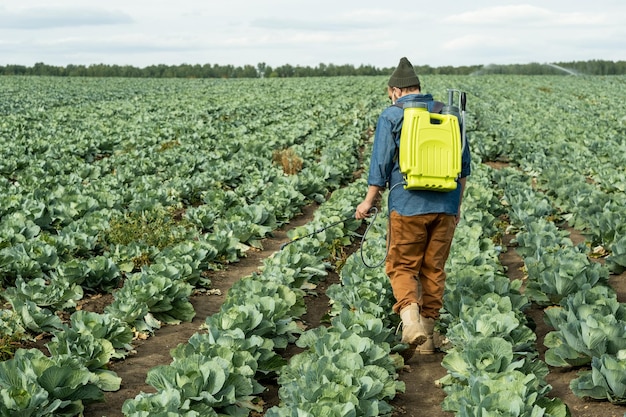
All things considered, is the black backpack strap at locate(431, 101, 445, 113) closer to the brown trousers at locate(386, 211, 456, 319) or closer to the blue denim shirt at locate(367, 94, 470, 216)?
the blue denim shirt at locate(367, 94, 470, 216)

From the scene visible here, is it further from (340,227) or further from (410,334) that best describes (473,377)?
(340,227)

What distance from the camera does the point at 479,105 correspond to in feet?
102

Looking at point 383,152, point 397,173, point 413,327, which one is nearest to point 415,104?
point 383,152

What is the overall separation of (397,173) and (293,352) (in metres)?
1.80

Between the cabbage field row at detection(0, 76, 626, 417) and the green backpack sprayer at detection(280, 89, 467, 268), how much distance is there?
1.13 meters

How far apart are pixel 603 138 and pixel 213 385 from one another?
1726 centimetres

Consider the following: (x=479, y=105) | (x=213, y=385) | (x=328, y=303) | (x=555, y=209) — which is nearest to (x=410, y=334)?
(x=213, y=385)

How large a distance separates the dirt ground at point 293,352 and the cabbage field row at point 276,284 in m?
0.11

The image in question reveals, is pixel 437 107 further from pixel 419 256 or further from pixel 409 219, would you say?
pixel 419 256

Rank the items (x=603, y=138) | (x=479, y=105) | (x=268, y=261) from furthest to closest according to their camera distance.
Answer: (x=479, y=105) < (x=603, y=138) < (x=268, y=261)

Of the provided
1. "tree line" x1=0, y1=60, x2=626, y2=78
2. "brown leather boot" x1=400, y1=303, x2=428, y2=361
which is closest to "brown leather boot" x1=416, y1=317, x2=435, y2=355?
"brown leather boot" x1=400, y1=303, x2=428, y2=361

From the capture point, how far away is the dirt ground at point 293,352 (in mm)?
5102

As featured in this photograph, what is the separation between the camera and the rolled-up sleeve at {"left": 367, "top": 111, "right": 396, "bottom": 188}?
544 centimetres

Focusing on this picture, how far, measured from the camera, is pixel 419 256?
5.76 metres
